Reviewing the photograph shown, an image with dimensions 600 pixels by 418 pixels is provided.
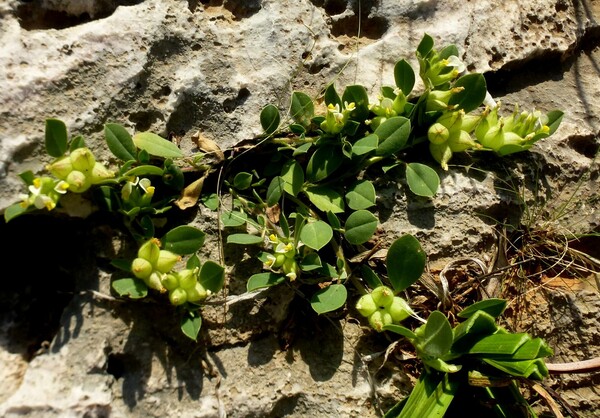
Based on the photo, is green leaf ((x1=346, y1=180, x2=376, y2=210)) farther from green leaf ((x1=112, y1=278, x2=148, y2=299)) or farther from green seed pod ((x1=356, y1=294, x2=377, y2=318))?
green leaf ((x1=112, y1=278, x2=148, y2=299))

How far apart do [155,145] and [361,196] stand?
0.74 metres

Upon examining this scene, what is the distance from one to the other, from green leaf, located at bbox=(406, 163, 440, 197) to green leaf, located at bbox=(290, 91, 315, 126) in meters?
0.41

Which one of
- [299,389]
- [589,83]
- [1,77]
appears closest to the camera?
[1,77]

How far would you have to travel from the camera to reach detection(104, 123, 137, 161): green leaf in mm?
1941

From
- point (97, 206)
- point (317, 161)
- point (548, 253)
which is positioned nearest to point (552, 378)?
point (548, 253)

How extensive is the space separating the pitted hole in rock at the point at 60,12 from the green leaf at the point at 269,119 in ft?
1.93

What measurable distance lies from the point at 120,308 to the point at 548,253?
161 cm

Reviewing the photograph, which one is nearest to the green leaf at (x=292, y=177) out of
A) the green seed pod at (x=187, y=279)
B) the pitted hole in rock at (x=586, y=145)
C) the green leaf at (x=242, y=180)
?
the green leaf at (x=242, y=180)

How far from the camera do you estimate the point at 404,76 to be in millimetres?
2205

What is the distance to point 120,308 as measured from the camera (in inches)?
76.5

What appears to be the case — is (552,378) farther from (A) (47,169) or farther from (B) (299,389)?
(A) (47,169)

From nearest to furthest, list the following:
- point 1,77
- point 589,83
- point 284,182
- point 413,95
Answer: point 1,77 → point 284,182 → point 413,95 → point 589,83

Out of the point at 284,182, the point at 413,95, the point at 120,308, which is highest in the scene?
the point at 413,95

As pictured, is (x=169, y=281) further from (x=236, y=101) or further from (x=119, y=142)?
(x=236, y=101)
